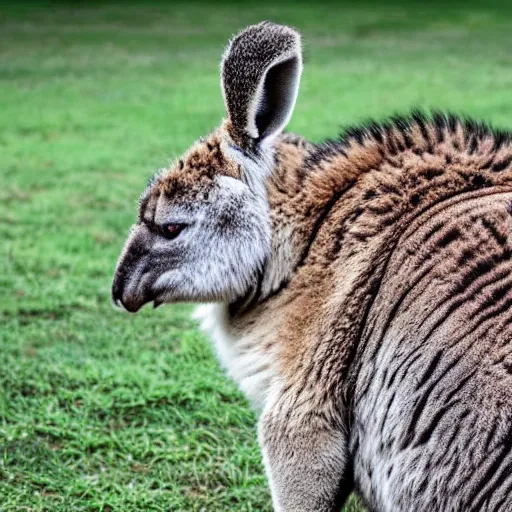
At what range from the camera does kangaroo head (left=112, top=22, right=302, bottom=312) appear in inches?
114

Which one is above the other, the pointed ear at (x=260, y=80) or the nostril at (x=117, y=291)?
the pointed ear at (x=260, y=80)

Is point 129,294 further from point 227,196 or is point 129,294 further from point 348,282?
point 348,282

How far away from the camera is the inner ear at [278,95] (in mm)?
2939

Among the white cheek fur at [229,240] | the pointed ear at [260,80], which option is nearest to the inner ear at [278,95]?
the pointed ear at [260,80]

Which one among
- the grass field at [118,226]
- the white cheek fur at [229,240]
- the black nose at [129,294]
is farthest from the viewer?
the grass field at [118,226]

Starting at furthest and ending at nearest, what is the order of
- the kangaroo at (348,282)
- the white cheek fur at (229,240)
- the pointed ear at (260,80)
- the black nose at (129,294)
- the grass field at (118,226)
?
the grass field at (118,226) < the black nose at (129,294) < the white cheek fur at (229,240) < the pointed ear at (260,80) < the kangaroo at (348,282)

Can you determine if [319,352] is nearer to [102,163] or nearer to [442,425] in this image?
[442,425]

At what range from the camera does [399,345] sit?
2693mm

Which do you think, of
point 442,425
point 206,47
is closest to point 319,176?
point 442,425

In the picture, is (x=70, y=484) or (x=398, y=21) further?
(x=398, y=21)

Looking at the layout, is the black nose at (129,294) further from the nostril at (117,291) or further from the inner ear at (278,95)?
the inner ear at (278,95)

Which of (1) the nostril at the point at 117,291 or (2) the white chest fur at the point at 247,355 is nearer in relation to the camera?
(2) the white chest fur at the point at 247,355

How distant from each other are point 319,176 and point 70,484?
5.80 ft

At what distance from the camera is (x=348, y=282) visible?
9.29 ft
